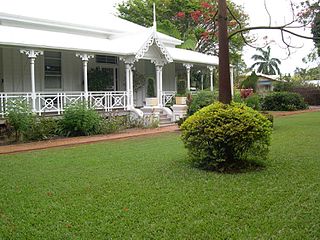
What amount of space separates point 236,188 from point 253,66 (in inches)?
3185

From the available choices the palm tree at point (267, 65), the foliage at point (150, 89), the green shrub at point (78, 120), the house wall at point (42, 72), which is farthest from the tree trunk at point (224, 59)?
the palm tree at point (267, 65)

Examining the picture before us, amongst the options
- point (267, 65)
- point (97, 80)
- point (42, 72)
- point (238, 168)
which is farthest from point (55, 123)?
point (267, 65)

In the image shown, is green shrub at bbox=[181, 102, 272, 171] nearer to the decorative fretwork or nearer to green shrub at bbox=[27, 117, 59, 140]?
green shrub at bbox=[27, 117, 59, 140]

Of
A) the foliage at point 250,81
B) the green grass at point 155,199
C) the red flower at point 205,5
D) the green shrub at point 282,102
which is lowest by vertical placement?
the green grass at point 155,199

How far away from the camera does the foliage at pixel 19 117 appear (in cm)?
1291

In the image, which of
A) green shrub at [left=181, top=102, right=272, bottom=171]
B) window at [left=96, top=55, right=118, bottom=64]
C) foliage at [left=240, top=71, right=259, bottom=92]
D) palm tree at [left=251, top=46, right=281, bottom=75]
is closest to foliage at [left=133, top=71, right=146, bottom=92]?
window at [left=96, top=55, right=118, bottom=64]

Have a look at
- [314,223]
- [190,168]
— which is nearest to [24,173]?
[190,168]

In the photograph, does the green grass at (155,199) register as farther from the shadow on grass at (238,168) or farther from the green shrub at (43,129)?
the green shrub at (43,129)

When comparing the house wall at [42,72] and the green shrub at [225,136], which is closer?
the green shrub at [225,136]

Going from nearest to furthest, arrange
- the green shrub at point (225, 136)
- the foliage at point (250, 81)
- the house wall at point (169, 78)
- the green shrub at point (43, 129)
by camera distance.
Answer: the green shrub at point (225, 136)
the green shrub at point (43, 129)
the house wall at point (169, 78)
the foliage at point (250, 81)

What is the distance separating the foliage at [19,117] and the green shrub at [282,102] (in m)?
20.2

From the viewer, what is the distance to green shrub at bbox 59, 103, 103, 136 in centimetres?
1443

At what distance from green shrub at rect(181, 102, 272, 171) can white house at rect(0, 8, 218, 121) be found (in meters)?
9.03

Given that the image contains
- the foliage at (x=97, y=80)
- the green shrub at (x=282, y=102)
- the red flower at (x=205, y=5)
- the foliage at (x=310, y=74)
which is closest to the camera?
the foliage at (x=97, y=80)
